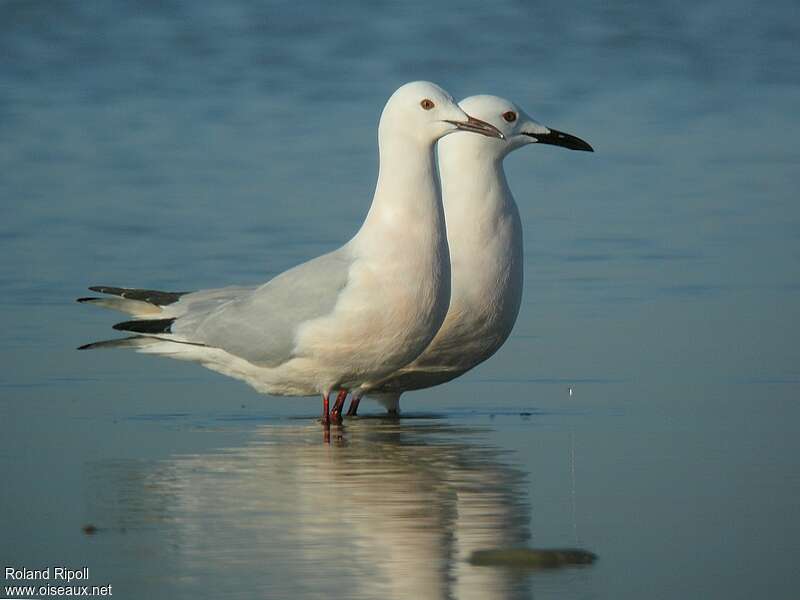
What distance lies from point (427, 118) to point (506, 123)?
1.16 meters

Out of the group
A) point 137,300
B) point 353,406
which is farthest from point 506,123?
point 137,300

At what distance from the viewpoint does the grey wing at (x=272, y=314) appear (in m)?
7.93

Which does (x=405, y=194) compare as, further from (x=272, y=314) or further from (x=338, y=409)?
(x=338, y=409)

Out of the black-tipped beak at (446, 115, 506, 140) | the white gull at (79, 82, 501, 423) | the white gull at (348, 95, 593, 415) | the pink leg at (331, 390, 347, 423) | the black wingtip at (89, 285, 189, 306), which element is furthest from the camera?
the black wingtip at (89, 285, 189, 306)

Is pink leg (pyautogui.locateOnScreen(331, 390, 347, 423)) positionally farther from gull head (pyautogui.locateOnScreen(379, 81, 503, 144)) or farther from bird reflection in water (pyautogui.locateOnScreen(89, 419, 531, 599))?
gull head (pyautogui.locateOnScreen(379, 81, 503, 144))

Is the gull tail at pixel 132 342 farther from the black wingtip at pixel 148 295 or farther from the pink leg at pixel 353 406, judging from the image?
the pink leg at pixel 353 406

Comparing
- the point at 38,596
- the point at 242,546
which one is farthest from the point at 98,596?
the point at 242,546

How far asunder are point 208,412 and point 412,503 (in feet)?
8.24

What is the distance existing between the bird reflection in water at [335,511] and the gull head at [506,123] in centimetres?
196

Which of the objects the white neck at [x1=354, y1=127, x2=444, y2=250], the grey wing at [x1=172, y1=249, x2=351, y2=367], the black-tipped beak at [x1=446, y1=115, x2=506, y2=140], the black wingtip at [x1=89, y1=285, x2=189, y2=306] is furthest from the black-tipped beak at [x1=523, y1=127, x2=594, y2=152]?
the black wingtip at [x1=89, y1=285, x2=189, y2=306]

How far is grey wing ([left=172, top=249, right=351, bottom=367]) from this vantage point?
793 cm

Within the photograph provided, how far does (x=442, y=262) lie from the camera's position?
7.81 meters

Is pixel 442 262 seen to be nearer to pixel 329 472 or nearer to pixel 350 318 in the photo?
pixel 350 318

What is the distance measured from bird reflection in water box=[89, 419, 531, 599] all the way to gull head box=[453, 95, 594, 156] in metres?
1.96
